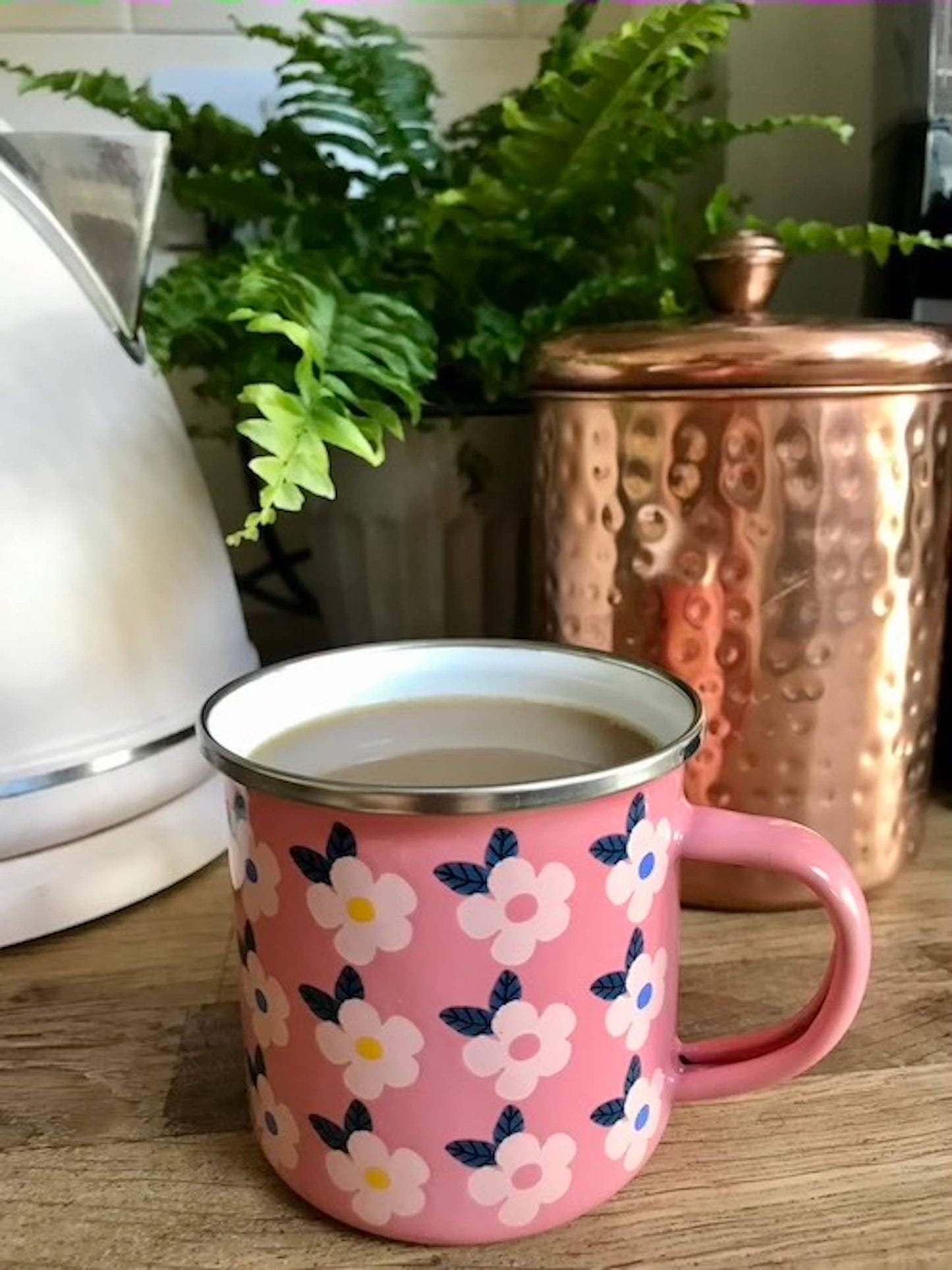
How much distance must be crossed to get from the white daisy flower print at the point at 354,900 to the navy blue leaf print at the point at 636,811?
5cm

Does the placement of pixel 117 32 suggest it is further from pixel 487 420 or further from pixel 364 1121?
pixel 364 1121

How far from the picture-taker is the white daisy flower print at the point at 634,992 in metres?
0.30

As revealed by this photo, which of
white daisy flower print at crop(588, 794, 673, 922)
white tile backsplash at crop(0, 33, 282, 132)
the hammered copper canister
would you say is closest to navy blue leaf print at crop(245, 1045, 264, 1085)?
white daisy flower print at crop(588, 794, 673, 922)

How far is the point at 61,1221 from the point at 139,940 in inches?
6.0

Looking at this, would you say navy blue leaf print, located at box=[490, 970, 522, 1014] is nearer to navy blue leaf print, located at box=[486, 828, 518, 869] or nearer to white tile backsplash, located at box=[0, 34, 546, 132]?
navy blue leaf print, located at box=[486, 828, 518, 869]

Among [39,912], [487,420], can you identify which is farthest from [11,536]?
[487,420]

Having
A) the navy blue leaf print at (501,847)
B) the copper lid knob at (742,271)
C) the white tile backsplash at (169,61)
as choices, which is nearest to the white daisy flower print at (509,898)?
the navy blue leaf print at (501,847)

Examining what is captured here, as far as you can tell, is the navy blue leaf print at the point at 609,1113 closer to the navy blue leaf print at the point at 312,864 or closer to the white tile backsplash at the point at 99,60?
the navy blue leaf print at the point at 312,864

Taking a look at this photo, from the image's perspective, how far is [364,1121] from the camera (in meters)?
0.30

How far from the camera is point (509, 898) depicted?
280 mm

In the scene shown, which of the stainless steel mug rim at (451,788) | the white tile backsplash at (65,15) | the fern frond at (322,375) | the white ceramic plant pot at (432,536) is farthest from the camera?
the white tile backsplash at (65,15)

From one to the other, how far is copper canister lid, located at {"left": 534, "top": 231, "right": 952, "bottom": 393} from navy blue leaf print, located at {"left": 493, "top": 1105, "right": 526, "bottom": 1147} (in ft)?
0.83

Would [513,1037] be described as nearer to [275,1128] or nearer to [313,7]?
[275,1128]

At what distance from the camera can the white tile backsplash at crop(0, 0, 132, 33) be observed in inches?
28.1
